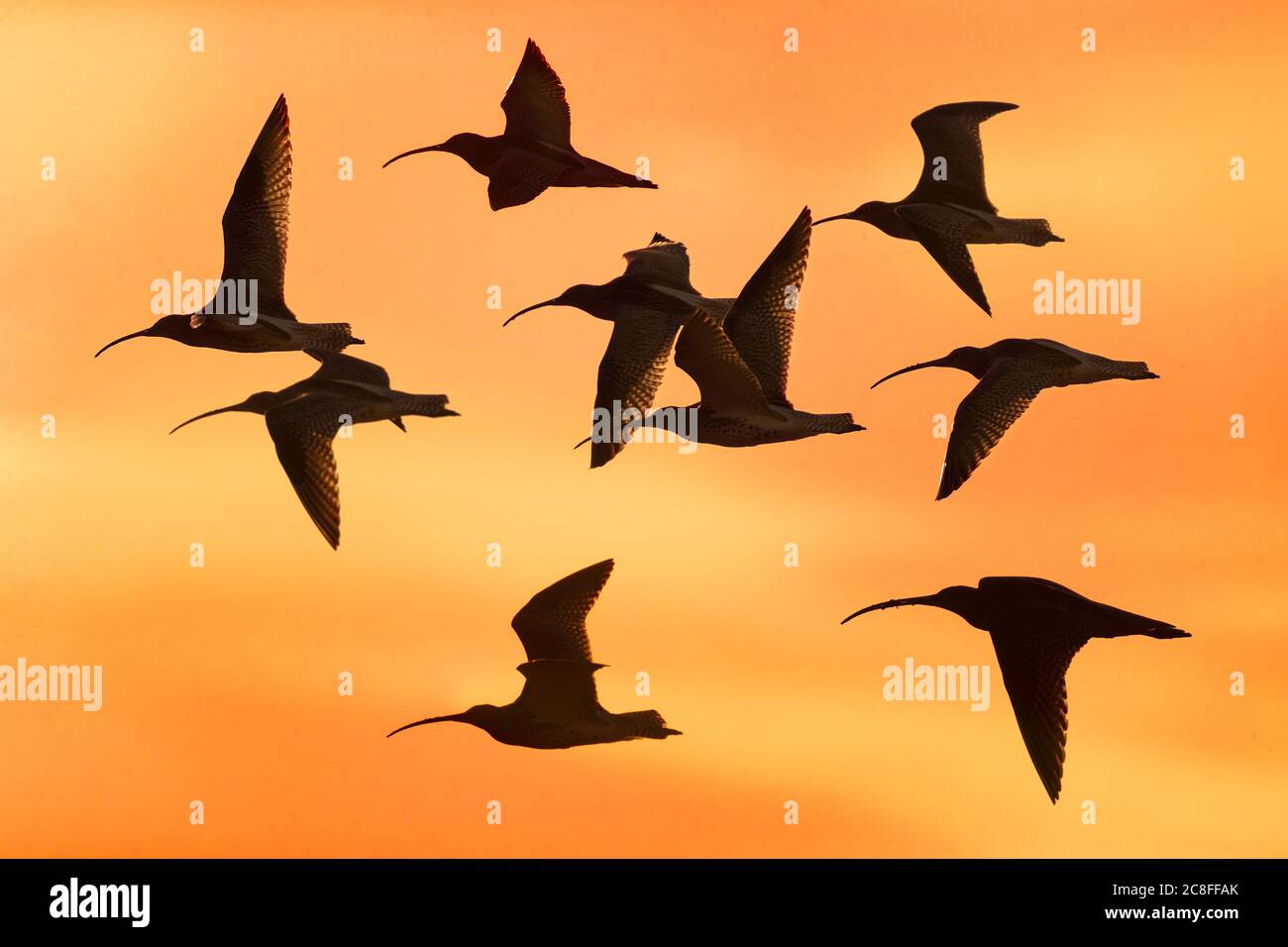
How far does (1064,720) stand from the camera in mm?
15484

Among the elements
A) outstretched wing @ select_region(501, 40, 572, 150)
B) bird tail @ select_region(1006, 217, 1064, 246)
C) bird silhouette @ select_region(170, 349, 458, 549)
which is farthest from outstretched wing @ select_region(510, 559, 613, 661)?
bird tail @ select_region(1006, 217, 1064, 246)

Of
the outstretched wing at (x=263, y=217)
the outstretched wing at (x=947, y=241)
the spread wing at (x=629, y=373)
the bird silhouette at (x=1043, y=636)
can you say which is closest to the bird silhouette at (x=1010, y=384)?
the outstretched wing at (x=947, y=241)

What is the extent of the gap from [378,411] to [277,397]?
3.70 ft

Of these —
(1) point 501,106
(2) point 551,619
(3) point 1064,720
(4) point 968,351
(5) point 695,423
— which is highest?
(1) point 501,106

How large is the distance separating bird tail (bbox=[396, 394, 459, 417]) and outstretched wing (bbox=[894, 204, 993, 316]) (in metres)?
5.63

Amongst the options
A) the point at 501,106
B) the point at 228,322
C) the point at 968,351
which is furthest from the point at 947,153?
the point at 228,322

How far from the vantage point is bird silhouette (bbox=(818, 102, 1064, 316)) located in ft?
59.8

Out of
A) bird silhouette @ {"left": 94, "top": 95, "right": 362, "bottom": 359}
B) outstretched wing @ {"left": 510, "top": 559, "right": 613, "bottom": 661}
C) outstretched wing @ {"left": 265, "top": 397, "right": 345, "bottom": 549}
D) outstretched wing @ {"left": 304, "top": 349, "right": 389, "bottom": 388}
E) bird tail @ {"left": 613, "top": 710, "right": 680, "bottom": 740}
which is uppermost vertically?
bird silhouette @ {"left": 94, "top": 95, "right": 362, "bottom": 359}

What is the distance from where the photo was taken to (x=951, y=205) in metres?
18.7

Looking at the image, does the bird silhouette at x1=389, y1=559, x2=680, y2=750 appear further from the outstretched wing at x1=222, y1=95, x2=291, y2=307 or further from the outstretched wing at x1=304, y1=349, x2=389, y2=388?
the outstretched wing at x1=222, y1=95, x2=291, y2=307

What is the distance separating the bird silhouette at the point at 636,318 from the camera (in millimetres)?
15219

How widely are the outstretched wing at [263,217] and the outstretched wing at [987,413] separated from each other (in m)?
6.73

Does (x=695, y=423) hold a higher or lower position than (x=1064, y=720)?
higher

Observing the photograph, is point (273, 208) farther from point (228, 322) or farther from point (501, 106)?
point (501, 106)
